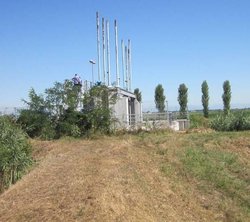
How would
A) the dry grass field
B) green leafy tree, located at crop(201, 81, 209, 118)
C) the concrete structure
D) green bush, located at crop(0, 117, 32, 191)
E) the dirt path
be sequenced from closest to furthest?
the dirt path → the dry grass field → green bush, located at crop(0, 117, 32, 191) → the concrete structure → green leafy tree, located at crop(201, 81, 209, 118)

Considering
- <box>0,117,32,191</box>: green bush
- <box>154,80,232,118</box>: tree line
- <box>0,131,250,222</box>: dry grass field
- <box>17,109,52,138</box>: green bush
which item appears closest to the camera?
<box>0,131,250,222</box>: dry grass field

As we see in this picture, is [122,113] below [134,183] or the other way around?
the other way around

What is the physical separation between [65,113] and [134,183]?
1076 centimetres

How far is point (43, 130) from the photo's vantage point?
20891 millimetres

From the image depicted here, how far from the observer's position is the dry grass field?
888cm

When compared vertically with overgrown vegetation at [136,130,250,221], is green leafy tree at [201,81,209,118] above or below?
above

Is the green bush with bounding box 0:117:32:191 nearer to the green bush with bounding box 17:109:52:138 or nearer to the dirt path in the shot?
the dirt path

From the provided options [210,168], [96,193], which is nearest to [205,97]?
[210,168]

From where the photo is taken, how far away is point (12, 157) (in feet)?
40.8

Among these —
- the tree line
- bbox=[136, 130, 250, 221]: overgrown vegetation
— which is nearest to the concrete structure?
bbox=[136, 130, 250, 221]: overgrown vegetation

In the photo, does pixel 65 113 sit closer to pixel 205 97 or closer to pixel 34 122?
pixel 34 122

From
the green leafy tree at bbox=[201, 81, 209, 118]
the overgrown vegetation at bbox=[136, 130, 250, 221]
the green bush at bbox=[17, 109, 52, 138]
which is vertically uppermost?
the green leafy tree at bbox=[201, 81, 209, 118]

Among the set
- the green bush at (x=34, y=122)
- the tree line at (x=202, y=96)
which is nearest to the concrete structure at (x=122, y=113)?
the green bush at (x=34, y=122)

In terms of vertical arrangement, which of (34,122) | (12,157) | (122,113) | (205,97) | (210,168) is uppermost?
(205,97)
